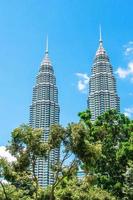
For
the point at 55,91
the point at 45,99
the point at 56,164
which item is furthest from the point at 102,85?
the point at 56,164

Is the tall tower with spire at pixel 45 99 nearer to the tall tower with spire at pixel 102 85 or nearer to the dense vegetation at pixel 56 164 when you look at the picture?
the tall tower with spire at pixel 102 85

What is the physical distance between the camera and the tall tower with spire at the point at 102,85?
10999 centimetres

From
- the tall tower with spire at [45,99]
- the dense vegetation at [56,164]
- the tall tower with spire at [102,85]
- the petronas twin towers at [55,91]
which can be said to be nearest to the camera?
the dense vegetation at [56,164]

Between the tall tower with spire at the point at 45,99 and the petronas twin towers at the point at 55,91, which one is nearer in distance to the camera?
the petronas twin towers at the point at 55,91

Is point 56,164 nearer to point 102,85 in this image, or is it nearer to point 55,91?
point 102,85

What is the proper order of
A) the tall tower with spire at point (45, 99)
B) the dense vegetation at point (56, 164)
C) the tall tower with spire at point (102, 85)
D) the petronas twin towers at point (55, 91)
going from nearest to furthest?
the dense vegetation at point (56, 164)
the tall tower with spire at point (102, 85)
the petronas twin towers at point (55, 91)
the tall tower with spire at point (45, 99)

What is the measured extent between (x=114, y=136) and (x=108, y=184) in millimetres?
3620

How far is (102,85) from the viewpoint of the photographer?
123250 mm

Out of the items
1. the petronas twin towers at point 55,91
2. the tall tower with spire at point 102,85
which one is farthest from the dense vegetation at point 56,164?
the petronas twin towers at point 55,91

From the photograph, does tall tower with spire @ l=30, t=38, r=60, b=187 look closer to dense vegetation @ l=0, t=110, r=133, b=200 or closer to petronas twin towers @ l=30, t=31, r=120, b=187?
petronas twin towers @ l=30, t=31, r=120, b=187

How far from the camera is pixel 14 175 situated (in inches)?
707

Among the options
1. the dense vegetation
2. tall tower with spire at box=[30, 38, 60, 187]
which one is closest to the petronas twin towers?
tall tower with spire at box=[30, 38, 60, 187]

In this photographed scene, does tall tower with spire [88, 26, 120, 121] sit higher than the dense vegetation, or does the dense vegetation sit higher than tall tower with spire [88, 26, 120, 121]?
tall tower with spire [88, 26, 120, 121]

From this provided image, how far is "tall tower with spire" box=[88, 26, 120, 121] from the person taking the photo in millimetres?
109994
